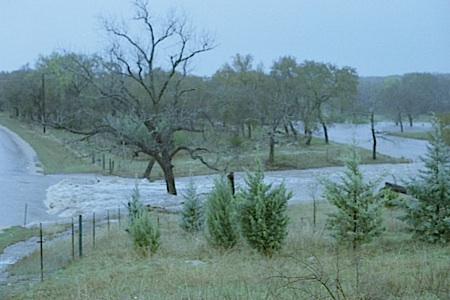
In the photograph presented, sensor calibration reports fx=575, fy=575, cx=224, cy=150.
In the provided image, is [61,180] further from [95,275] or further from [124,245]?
[95,275]

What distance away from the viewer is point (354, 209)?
11.9 m

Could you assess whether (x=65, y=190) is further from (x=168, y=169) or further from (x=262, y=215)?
(x=262, y=215)

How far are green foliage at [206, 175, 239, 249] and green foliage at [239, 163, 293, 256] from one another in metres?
0.43

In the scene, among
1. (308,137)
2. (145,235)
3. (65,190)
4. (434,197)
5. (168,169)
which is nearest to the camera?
(434,197)

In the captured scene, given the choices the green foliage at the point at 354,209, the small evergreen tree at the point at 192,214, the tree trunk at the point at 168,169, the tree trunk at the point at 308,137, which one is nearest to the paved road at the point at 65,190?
the tree trunk at the point at 168,169

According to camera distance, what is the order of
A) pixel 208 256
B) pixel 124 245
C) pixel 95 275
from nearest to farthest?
pixel 95 275 → pixel 208 256 → pixel 124 245

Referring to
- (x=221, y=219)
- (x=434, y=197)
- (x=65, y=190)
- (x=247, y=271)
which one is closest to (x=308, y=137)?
(x=65, y=190)

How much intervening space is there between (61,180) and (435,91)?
151 ft

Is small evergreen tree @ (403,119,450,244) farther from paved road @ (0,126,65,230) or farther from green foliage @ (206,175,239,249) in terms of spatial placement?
paved road @ (0,126,65,230)

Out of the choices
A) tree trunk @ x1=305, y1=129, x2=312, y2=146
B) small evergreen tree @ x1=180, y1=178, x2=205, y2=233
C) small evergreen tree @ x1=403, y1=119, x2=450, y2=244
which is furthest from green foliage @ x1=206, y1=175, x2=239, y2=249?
tree trunk @ x1=305, y1=129, x2=312, y2=146

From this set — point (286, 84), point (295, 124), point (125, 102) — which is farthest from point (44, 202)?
point (286, 84)

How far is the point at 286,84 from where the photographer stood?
71.4 m

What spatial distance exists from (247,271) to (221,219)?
369 centimetres

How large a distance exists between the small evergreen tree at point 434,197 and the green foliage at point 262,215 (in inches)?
112
